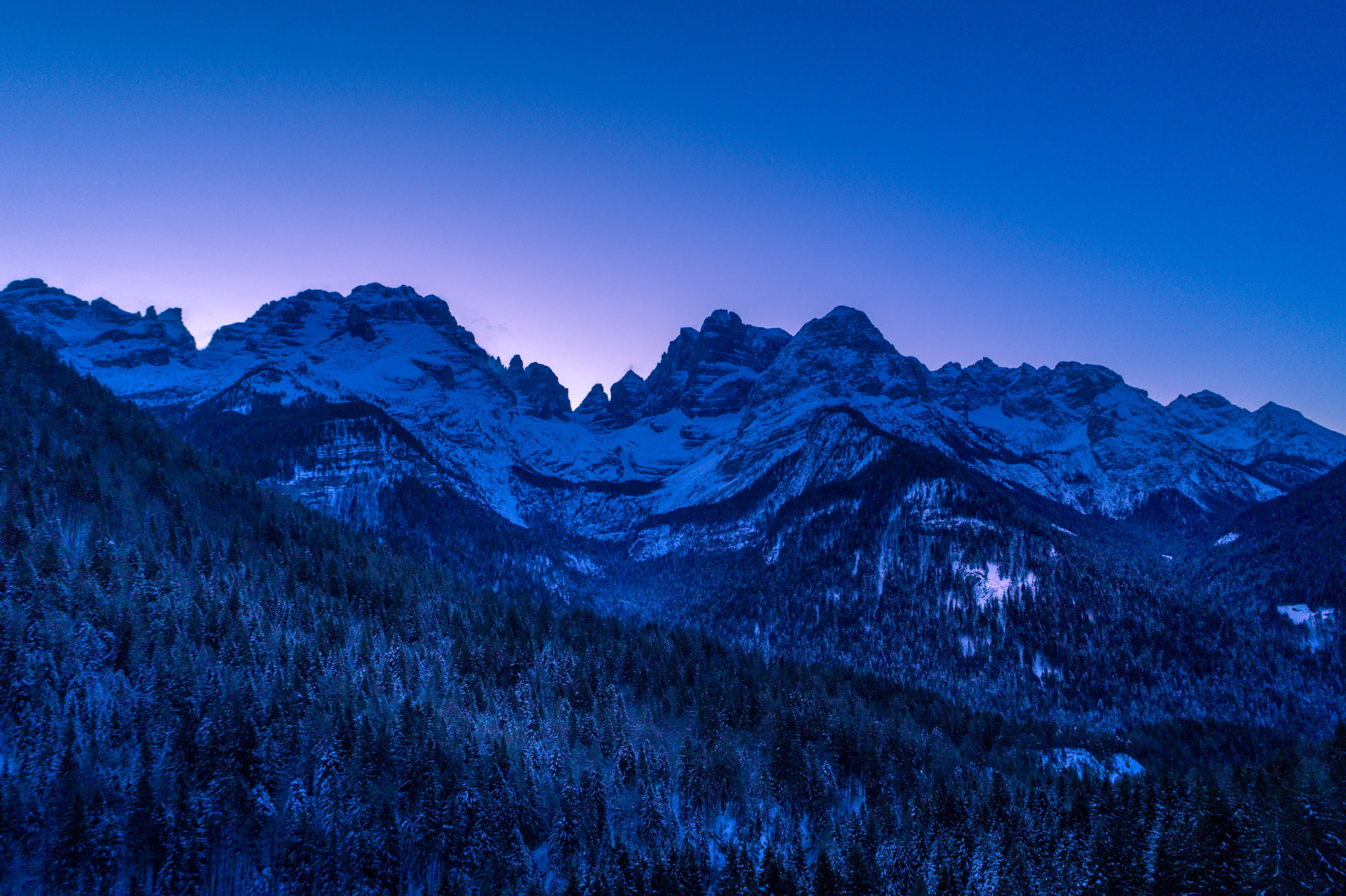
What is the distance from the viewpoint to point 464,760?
8019 cm

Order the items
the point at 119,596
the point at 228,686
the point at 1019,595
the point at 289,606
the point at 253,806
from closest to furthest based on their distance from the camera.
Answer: the point at 253,806
the point at 228,686
the point at 119,596
the point at 289,606
the point at 1019,595

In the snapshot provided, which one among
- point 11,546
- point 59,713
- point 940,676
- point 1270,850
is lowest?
point 940,676

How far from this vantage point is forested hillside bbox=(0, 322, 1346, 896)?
62844 millimetres

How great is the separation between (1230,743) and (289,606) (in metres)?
169

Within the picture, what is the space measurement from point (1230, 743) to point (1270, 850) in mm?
99612

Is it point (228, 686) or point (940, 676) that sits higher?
point (228, 686)

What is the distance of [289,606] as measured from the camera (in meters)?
108

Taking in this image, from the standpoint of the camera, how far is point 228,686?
82.8 meters

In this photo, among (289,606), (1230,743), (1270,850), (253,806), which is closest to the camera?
(1270,850)

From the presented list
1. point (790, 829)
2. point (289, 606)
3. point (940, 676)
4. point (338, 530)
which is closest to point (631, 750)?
point (790, 829)

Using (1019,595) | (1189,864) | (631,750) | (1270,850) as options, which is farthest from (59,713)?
(1019,595)

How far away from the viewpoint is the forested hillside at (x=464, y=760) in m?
62.8

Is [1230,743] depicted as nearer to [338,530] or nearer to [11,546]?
[338,530]

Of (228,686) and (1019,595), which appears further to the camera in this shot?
(1019,595)
